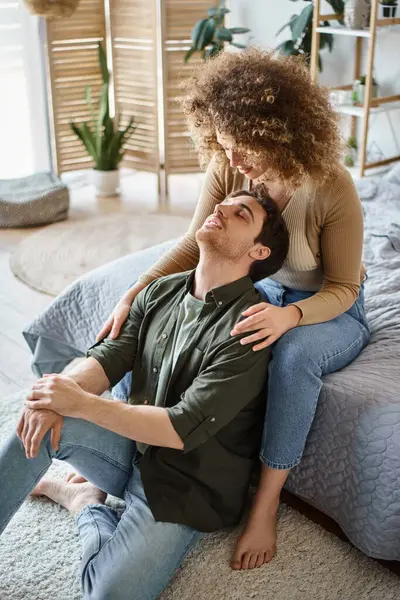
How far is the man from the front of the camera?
5.20 ft

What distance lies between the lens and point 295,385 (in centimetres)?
170

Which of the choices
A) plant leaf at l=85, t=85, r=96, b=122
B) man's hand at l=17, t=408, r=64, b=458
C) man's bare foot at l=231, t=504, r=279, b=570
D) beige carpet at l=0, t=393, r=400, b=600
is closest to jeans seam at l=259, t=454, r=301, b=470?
man's bare foot at l=231, t=504, r=279, b=570

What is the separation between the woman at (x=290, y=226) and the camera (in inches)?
65.6

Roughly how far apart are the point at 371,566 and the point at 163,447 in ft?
1.86

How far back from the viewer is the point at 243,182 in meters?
1.98

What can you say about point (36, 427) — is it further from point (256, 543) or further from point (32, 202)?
point (32, 202)

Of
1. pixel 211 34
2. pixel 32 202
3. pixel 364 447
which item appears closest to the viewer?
pixel 364 447

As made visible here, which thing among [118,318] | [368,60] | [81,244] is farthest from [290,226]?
[368,60]

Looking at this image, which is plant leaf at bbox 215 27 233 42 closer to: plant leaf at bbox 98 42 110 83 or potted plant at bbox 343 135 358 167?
plant leaf at bbox 98 42 110 83

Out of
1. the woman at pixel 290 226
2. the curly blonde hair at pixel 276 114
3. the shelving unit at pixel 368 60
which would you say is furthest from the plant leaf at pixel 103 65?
the curly blonde hair at pixel 276 114

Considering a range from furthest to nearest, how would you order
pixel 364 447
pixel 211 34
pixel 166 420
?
pixel 211 34
pixel 364 447
pixel 166 420

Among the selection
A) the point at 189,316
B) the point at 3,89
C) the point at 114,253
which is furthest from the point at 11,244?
the point at 189,316

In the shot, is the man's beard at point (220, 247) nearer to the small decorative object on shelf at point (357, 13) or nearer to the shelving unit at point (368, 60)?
the shelving unit at point (368, 60)

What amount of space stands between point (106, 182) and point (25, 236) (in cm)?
82
